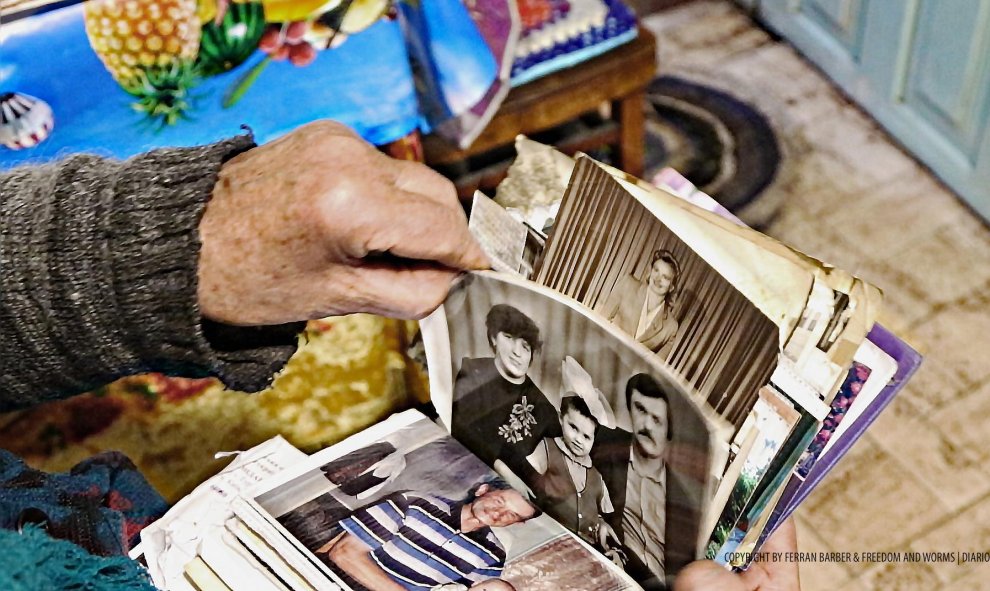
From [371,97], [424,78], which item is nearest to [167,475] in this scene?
[371,97]

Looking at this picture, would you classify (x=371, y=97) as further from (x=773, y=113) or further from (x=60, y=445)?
(x=773, y=113)

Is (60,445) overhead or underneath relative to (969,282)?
overhead

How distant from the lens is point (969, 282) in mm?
1675

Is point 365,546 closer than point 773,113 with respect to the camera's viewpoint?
Yes

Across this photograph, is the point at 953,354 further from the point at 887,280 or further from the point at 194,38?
the point at 194,38

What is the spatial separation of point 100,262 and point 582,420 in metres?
0.32

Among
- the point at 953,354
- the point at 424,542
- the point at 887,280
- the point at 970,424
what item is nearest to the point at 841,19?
the point at 887,280

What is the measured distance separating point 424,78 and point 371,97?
11 cm

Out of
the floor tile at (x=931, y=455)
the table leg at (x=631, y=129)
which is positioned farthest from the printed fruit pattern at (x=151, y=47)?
the floor tile at (x=931, y=455)

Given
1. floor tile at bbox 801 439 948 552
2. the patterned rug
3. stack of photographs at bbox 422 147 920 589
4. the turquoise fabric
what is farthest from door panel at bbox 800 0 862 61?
the turquoise fabric

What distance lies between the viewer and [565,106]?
52.0 inches

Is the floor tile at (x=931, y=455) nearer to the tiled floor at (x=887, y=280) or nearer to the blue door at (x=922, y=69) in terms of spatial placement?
the tiled floor at (x=887, y=280)

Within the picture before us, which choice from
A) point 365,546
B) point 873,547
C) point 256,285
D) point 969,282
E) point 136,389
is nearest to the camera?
point 256,285

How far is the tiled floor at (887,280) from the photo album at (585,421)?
0.87 meters
